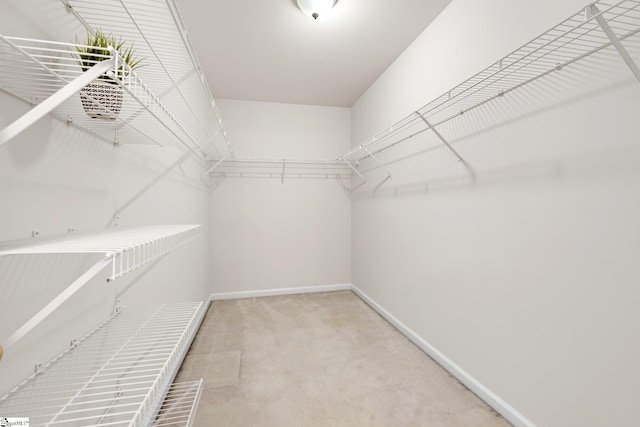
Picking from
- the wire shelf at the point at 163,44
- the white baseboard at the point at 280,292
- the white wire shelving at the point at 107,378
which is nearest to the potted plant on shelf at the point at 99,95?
the wire shelf at the point at 163,44

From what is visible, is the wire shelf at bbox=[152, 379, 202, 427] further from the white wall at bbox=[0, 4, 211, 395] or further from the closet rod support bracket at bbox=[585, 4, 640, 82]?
the closet rod support bracket at bbox=[585, 4, 640, 82]

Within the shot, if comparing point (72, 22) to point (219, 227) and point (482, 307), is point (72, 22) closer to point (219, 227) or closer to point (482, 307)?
point (482, 307)

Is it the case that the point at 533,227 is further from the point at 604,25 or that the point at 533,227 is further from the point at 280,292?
the point at 280,292

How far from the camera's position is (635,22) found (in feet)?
3.19

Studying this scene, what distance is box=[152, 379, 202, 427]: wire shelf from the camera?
1.41 metres

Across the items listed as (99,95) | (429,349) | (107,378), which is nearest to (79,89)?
(99,95)

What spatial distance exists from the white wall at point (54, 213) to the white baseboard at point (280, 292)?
2.03m

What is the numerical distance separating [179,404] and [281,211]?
227 cm

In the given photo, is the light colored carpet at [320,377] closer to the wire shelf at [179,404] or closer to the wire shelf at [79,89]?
the wire shelf at [179,404]

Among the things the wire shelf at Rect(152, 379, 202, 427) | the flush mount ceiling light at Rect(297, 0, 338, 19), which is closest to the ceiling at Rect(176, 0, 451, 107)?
the flush mount ceiling light at Rect(297, 0, 338, 19)

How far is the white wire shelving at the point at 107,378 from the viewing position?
2.09 ft

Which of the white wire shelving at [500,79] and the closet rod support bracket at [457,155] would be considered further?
the closet rod support bracket at [457,155]

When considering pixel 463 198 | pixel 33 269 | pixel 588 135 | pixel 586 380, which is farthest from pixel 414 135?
pixel 33 269

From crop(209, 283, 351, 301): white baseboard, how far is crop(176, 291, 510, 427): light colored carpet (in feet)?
1.77
